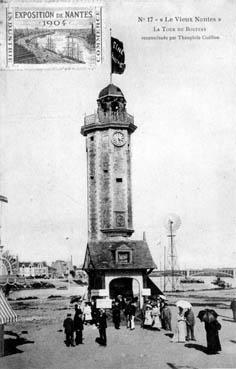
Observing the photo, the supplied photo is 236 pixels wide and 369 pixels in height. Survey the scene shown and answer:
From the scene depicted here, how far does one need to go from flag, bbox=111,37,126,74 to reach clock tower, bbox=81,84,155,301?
4.60 feet

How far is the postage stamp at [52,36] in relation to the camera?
39.4ft

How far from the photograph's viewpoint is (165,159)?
512 inches

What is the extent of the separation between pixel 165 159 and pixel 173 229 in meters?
1.75

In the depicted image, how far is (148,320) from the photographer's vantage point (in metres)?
13.0

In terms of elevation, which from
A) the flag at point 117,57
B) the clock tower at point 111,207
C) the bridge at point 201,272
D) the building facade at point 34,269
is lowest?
the bridge at point 201,272

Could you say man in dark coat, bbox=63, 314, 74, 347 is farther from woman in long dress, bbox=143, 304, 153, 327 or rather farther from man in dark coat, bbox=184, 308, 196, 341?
man in dark coat, bbox=184, 308, 196, 341

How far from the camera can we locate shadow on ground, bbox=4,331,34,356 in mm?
11095

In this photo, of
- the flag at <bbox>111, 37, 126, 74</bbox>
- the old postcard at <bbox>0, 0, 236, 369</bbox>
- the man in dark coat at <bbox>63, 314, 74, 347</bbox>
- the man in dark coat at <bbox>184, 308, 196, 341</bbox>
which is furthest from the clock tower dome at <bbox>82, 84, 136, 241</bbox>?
the man in dark coat at <bbox>184, 308, 196, 341</bbox>

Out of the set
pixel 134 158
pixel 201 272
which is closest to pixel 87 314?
pixel 201 272

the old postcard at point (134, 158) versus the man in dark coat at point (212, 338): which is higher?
the old postcard at point (134, 158)

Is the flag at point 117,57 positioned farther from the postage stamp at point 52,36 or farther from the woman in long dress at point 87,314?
the woman in long dress at point 87,314

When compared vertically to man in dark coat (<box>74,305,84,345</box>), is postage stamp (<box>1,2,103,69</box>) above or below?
Answer: above

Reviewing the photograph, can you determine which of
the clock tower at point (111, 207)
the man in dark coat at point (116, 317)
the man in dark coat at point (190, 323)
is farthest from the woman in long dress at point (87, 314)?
the man in dark coat at point (190, 323)

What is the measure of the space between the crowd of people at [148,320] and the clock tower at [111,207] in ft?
2.51
